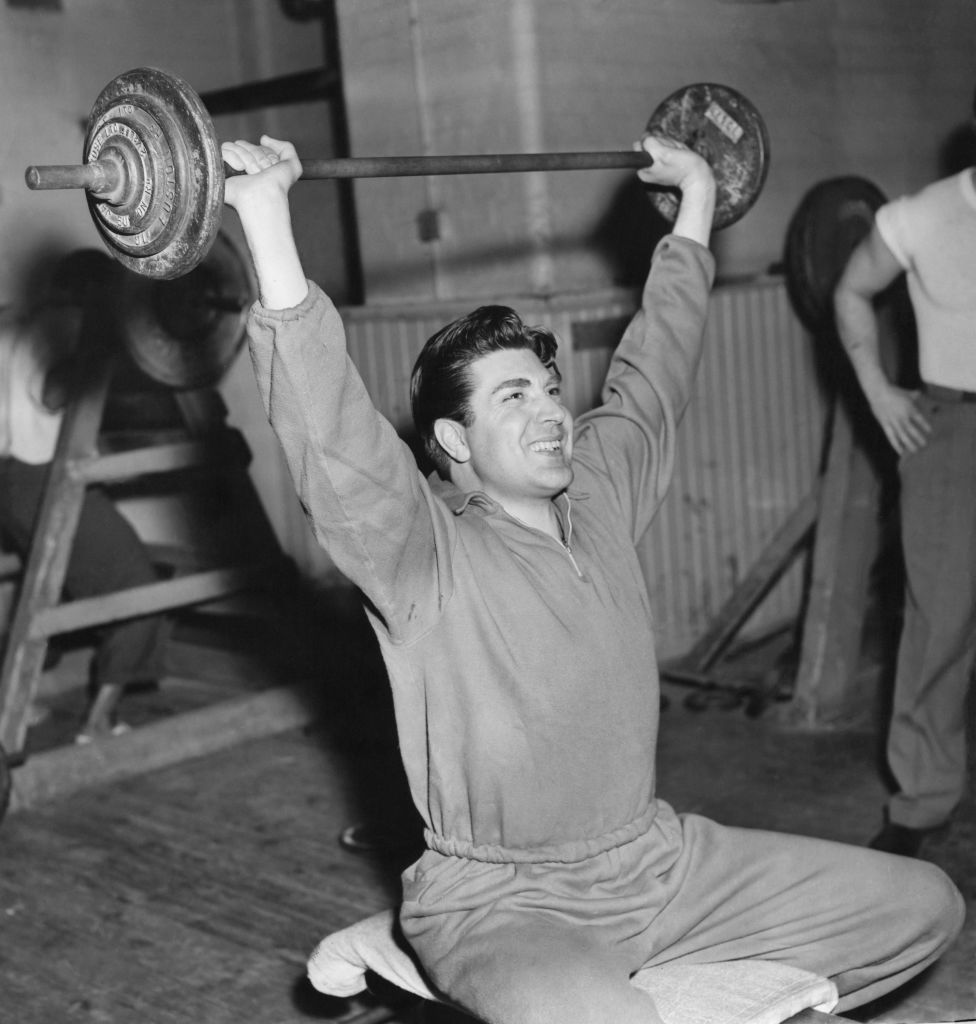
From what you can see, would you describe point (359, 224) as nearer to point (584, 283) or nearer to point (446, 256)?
point (446, 256)

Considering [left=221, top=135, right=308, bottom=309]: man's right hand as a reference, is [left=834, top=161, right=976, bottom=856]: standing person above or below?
below

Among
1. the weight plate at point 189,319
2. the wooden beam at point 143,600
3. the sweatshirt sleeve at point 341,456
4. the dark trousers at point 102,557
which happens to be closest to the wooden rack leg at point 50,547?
the wooden beam at point 143,600

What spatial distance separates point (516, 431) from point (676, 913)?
0.61 metres

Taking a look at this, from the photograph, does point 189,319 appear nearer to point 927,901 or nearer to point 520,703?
point 520,703

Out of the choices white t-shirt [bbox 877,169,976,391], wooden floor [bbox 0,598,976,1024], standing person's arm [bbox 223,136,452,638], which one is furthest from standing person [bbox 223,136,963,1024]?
white t-shirt [bbox 877,169,976,391]

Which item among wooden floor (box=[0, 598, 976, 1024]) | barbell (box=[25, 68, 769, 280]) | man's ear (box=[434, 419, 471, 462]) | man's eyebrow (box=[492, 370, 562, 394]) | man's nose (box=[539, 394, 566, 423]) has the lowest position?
wooden floor (box=[0, 598, 976, 1024])

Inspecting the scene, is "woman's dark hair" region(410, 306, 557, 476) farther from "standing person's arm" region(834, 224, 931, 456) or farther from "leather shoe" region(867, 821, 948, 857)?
"leather shoe" region(867, 821, 948, 857)

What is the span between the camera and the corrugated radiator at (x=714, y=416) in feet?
12.0

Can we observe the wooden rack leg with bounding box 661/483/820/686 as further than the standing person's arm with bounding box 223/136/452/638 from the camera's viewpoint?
Yes

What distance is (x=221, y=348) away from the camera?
350 cm

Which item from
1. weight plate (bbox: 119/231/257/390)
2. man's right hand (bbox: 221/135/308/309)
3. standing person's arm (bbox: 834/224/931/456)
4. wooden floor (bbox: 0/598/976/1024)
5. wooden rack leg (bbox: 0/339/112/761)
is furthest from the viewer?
weight plate (bbox: 119/231/257/390)

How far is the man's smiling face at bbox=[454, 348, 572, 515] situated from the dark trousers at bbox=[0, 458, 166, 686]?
6.57 feet

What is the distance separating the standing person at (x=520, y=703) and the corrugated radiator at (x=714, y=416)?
178 centimetres

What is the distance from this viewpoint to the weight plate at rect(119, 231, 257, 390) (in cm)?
334
